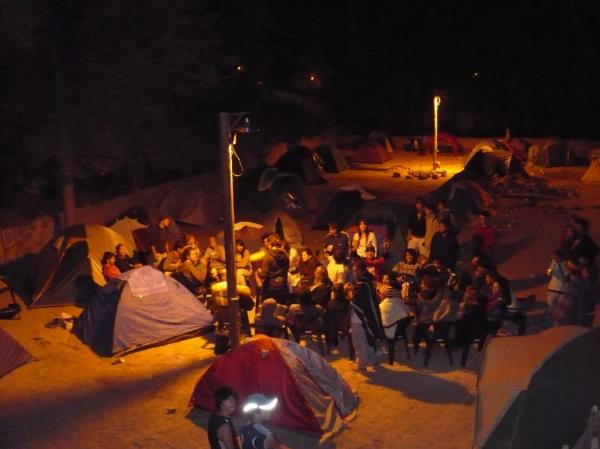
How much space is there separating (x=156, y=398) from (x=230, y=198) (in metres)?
2.73

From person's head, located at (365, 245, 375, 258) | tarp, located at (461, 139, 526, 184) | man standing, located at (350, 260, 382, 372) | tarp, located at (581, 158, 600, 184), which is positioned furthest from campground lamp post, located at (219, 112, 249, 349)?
tarp, located at (581, 158, 600, 184)

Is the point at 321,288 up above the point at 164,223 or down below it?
below

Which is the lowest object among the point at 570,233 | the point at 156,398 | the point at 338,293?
the point at 156,398

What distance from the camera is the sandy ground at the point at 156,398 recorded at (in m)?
9.18

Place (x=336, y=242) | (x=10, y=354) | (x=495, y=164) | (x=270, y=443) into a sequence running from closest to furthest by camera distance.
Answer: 1. (x=270, y=443)
2. (x=10, y=354)
3. (x=336, y=242)
4. (x=495, y=164)

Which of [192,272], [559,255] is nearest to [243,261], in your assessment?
[192,272]

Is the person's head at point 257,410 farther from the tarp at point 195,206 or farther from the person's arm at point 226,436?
the tarp at point 195,206

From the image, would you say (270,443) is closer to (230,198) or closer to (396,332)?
(230,198)

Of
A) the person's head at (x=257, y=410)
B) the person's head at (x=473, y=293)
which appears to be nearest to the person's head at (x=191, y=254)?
the person's head at (x=473, y=293)

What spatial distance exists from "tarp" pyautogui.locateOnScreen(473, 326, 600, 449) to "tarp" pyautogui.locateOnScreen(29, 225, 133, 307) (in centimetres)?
824

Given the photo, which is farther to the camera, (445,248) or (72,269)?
(72,269)

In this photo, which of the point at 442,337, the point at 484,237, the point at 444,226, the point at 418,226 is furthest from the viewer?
the point at 418,226

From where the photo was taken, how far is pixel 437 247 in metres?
13.8

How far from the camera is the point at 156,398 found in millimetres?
10414
